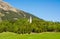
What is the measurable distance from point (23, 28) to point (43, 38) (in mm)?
20319

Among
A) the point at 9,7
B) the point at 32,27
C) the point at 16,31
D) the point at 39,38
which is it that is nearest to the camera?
the point at 39,38

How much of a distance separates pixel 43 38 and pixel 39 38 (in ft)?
1.52

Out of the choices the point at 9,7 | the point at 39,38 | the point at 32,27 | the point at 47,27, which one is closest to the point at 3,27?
the point at 32,27

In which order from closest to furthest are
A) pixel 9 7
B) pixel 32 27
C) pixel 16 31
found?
pixel 16 31, pixel 32 27, pixel 9 7

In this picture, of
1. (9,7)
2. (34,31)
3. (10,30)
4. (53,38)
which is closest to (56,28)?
(34,31)

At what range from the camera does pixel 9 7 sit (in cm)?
13900

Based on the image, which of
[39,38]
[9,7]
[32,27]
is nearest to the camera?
[39,38]

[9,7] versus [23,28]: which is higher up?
[9,7]

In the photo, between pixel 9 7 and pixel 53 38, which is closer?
pixel 53 38

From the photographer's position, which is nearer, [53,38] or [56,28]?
[53,38]

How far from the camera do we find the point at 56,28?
1689 inches

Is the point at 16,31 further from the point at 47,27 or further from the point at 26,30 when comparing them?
the point at 47,27

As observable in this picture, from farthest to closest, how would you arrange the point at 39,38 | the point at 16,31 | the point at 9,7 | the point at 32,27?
the point at 9,7, the point at 32,27, the point at 16,31, the point at 39,38

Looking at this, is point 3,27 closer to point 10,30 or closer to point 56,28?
point 10,30
